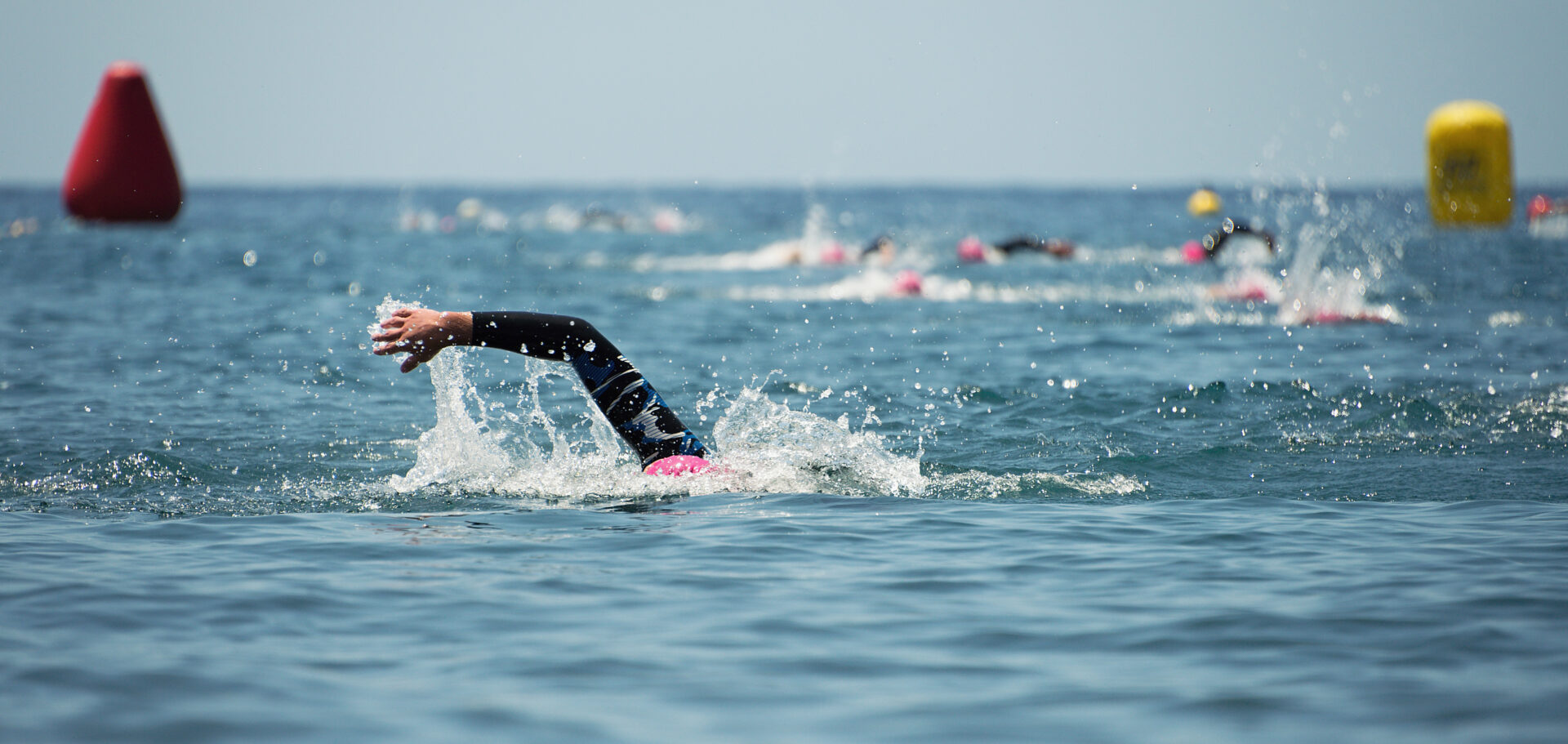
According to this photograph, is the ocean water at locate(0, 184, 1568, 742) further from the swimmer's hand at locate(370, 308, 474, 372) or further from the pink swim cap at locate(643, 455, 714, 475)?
the swimmer's hand at locate(370, 308, 474, 372)

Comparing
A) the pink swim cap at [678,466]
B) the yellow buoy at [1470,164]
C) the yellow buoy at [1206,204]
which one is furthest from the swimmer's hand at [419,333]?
the yellow buoy at [1206,204]

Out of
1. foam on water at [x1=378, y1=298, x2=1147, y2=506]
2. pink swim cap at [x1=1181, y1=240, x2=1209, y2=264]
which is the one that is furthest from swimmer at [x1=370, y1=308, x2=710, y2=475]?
pink swim cap at [x1=1181, y1=240, x2=1209, y2=264]

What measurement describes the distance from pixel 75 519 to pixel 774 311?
43.4 feet

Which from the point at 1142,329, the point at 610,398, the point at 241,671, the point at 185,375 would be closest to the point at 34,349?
the point at 185,375

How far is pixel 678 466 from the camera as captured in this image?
284 inches

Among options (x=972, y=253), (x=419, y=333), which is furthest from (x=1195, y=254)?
(x=419, y=333)

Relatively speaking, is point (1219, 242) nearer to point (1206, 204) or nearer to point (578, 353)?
point (578, 353)

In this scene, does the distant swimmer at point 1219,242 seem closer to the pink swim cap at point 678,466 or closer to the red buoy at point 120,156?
the pink swim cap at point 678,466

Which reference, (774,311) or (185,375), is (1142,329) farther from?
(185,375)

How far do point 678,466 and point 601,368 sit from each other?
31.0 inches

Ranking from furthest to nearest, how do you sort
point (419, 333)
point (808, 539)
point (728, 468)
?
point (728, 468) → point (808, 539) → point (419, 333)

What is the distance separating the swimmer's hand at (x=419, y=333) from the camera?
5.95 m

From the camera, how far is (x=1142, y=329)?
16.0 metres

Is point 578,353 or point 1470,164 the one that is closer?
point 578,353
